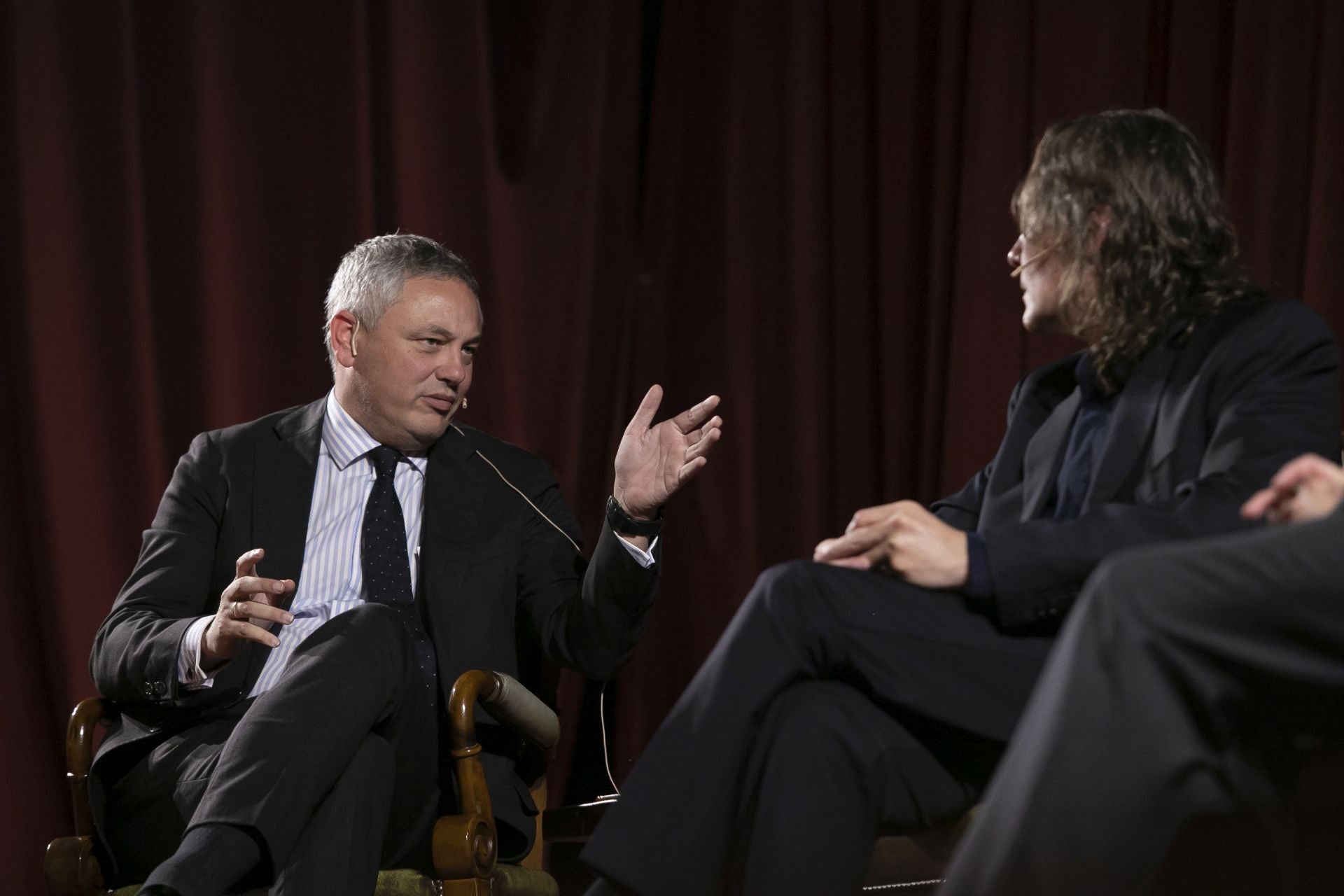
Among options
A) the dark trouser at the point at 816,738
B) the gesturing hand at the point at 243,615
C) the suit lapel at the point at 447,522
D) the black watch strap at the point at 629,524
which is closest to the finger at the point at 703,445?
the black watch strap at the point at 629,524

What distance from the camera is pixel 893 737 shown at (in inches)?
61.1

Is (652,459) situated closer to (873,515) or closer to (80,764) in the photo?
(873,515)

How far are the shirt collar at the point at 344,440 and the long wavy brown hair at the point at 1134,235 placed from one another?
1.20 meters

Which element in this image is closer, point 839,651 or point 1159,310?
point 839,651

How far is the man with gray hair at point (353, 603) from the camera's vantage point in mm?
1771

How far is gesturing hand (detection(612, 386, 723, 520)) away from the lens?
2158 mm

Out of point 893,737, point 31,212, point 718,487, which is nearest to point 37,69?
point 31,212

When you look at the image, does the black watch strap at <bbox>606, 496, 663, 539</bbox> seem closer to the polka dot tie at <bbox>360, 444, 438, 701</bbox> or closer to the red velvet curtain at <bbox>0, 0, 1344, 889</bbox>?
the polka dot tie at <bbox>360, 444, 438, 701</bbox>

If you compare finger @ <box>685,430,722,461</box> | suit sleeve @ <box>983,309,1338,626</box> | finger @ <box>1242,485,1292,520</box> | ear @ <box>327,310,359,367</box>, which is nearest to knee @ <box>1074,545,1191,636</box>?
finger @ <box>1242,485,1292,520</box>

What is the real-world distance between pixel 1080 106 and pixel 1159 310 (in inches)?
44.8

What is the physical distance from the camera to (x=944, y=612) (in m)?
1.60

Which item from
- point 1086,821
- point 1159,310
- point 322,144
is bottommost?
point 1086,821

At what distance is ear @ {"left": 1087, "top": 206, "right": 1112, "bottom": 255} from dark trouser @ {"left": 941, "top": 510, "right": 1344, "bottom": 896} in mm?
655

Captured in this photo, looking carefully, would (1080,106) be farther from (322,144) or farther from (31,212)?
(31,212)
